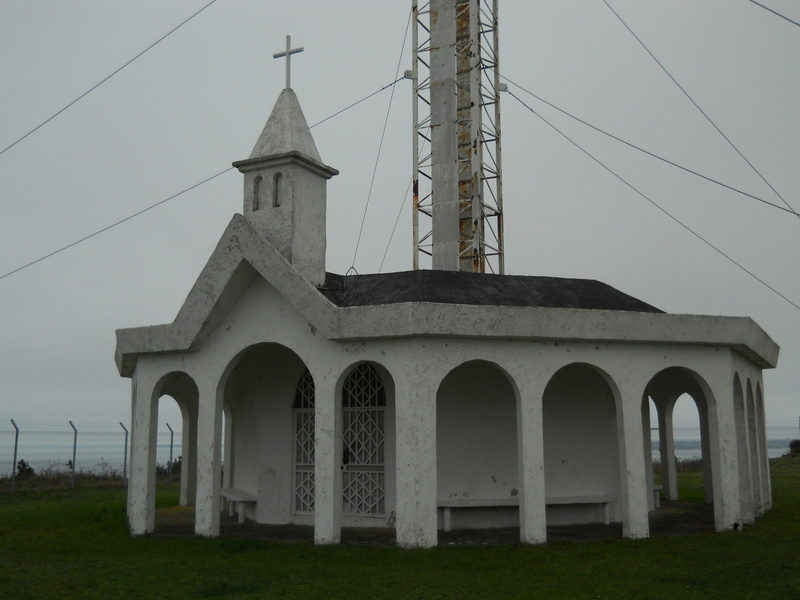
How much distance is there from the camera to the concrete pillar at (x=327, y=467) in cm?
1361

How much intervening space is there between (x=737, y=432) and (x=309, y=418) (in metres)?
8.38

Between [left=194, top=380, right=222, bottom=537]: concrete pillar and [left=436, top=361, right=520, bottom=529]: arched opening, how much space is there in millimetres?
3971

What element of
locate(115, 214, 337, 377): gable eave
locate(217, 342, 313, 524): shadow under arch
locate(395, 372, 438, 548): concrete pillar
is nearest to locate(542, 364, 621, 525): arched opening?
locate(395, 372, 438, 548): concrete pillar

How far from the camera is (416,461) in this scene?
43.0 ft

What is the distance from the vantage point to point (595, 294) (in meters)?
16.4

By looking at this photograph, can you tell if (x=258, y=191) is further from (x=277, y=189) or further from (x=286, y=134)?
(x=286, y=134)

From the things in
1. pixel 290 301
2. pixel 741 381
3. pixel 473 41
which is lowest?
pixel 741 381

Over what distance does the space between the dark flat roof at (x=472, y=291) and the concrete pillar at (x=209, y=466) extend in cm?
292

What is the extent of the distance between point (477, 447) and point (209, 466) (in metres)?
4.86

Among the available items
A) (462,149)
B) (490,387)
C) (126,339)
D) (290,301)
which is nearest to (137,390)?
(126,339)

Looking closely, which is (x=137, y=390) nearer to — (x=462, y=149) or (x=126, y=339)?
(x=126, y=339)

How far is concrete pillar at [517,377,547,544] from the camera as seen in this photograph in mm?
13508

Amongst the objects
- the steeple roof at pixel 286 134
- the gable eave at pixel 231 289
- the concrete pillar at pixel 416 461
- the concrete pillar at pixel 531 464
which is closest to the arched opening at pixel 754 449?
the concrete pillar at pixel 531 464

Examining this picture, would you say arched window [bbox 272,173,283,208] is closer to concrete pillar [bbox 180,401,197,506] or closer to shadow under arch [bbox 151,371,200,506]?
shadow under arch [bbox 151,371,200,506]
